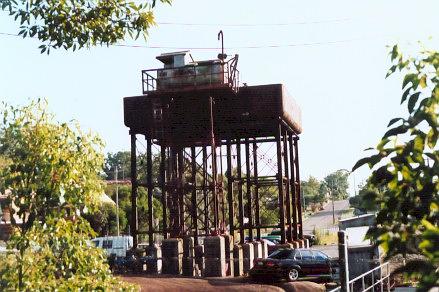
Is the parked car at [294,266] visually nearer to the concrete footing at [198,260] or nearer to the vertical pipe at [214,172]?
the vertical pipe at [214,172]

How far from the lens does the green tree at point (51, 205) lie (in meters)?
6.70

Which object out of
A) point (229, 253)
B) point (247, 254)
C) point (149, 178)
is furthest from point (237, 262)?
point (149, 178)

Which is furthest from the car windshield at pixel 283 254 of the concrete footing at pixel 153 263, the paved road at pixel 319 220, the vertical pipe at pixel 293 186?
the paved road at pixel 319 220

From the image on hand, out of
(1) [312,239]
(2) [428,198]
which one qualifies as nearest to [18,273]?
(2) [428,198]

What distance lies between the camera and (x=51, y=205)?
6938 mm

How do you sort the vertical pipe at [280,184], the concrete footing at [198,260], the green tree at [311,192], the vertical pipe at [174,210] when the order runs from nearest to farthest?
the concrete footing at [198,260]
the vertical pipe at [174,210]
the vertical pipe at [280,184]
the green tree at [311,192]

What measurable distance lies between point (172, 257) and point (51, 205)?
27.2 meters

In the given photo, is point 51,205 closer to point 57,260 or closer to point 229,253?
point 57,260

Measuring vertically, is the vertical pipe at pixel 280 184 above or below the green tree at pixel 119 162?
below

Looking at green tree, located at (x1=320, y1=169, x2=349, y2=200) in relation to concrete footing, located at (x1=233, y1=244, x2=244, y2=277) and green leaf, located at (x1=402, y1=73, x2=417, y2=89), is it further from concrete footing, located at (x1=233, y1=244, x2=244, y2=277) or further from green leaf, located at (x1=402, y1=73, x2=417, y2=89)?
green leaf, located at (x1=402, y1=73, x2=417, y2=89)

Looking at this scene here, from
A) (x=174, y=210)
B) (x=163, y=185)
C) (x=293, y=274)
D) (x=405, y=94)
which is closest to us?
(x=405, y=94)

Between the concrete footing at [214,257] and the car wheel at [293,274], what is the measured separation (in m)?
5.07

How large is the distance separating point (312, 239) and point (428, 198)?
60898 millimetres

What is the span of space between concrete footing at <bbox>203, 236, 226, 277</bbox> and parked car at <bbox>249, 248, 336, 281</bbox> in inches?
148
